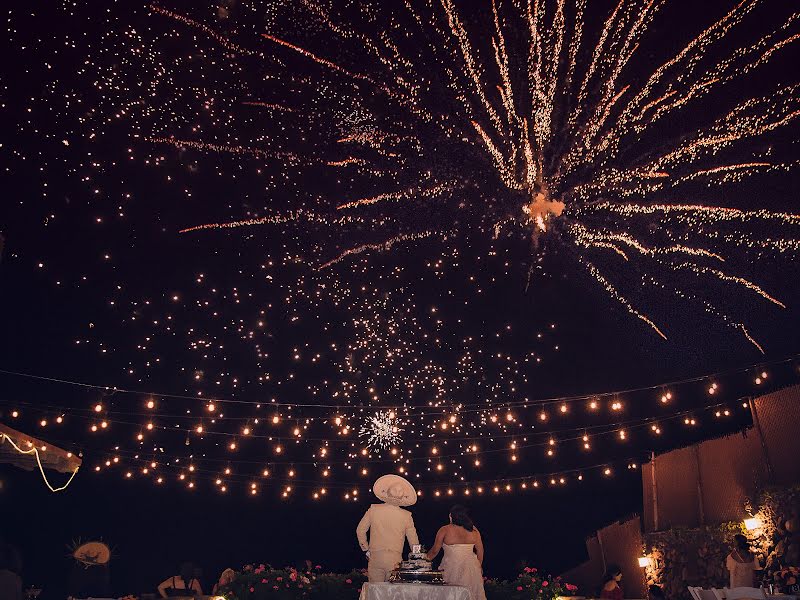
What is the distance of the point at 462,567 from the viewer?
16.8ft

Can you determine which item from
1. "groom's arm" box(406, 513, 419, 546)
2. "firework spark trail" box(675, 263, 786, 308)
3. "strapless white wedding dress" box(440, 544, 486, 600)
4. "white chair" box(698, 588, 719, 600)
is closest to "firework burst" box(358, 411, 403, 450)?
"firework spark trail" box(675, 263, 786, 308)

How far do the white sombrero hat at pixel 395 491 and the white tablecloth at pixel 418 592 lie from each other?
2160mm

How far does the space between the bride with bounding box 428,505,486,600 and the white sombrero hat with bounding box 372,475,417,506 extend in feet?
2.91

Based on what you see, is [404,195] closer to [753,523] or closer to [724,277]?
[724,277]

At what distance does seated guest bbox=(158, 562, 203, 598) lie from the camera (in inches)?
343

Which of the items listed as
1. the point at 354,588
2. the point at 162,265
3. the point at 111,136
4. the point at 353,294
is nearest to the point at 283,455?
the point at 353,294

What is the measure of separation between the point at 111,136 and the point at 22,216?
1.93m

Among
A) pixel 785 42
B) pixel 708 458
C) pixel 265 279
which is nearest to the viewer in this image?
pixel 785 42

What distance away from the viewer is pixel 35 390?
1012 centimetres

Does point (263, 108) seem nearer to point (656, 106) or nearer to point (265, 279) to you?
point (265, 279)

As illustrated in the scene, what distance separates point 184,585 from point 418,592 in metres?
6.18

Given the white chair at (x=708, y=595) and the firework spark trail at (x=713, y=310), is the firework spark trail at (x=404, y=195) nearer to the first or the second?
the firework spark trail at (x=713, y=310)

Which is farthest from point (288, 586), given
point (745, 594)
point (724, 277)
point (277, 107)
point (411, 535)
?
point (724, 277)

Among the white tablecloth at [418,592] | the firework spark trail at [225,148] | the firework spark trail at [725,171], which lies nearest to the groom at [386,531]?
the white tablecloth at [418,592]
